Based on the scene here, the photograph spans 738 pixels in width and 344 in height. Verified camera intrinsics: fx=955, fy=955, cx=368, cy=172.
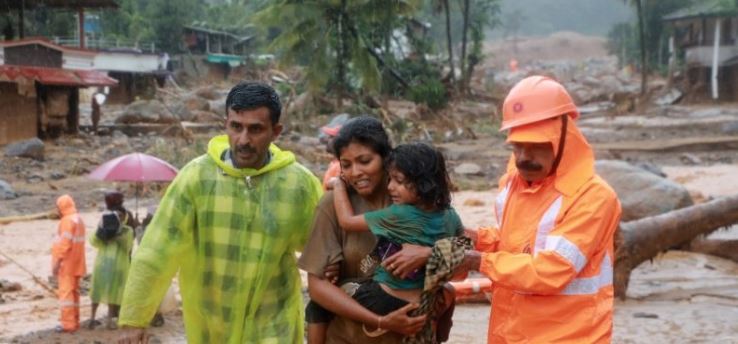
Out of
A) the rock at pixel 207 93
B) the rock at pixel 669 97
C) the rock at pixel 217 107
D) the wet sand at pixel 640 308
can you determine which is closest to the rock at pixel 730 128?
the rock at pixel 669 97

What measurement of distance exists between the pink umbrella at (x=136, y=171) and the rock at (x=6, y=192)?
366 inches

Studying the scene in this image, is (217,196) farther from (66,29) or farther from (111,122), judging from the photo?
(66,29)

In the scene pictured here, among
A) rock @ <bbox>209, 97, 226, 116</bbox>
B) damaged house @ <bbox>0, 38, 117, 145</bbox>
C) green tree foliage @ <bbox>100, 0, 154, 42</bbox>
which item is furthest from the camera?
green tree foliage @ <bbox>100, 0, 154, 42</bbox>

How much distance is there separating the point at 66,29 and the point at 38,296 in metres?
35.7

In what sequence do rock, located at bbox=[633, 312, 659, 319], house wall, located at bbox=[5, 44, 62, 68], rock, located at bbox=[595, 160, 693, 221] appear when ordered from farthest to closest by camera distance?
house wall, located at bbox=[5, 44, 62, 68] < rock, located at bbox=[595, 160, 693, 221] < rock, located at bbox=[633, 312, 659, 319]

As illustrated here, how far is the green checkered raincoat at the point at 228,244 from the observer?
11.6 feet

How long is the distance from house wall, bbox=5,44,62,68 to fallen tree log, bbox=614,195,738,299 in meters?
21.7

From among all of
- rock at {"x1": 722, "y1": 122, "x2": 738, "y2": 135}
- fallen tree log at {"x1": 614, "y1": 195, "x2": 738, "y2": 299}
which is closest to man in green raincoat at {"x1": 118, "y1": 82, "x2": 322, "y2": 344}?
fallen tree log at {"x1": 614, "y1": 195, "x2": 738, "y2": 299}

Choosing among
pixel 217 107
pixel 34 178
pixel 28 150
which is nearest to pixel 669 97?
pixel 217 107

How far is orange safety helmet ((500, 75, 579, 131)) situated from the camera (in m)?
3.12

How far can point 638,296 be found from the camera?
937 centimetres

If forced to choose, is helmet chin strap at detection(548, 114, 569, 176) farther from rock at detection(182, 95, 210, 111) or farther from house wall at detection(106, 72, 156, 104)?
house wall at detection(106, 72, 156, 104)

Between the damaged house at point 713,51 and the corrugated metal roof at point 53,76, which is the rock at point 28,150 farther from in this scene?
the damaged house at point 713,51

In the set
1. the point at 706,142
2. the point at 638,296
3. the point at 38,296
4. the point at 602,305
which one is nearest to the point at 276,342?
the point at 602,305
